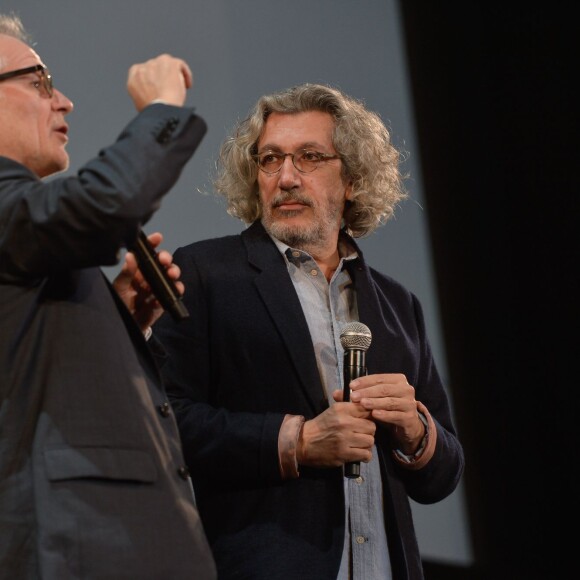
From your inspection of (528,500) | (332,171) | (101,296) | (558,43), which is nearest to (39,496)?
(101,296)

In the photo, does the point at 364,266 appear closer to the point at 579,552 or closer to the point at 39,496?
the point at 39,496

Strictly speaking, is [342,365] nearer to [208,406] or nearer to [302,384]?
[302,384]

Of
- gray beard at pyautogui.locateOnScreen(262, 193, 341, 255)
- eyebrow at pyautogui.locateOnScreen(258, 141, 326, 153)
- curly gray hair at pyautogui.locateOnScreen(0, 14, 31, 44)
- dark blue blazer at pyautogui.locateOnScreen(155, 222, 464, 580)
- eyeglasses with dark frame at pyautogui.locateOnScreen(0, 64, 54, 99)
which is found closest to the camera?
eyeglasses with dark frame at pyautogui.locateOnScreen(0, 64, 54, 99)

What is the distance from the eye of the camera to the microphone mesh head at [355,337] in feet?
6.52

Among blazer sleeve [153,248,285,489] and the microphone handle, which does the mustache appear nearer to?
blazer sleeve [153,248,285,489]

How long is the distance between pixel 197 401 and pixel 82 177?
33.4 inches

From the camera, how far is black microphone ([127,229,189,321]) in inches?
61.9

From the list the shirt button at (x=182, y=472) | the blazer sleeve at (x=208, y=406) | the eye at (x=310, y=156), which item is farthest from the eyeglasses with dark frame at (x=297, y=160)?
the shirt button at (x=182, y=472)

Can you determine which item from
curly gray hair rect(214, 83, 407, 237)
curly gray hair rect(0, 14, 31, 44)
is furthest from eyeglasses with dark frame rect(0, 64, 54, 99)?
curly gray hair rect(214, 83, 407, 237)

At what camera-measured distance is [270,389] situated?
2078 mm

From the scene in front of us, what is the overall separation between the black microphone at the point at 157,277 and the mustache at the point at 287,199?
896 millimetres

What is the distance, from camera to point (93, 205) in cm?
134

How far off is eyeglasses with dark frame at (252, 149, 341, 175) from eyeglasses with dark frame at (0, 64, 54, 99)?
0.92 metres

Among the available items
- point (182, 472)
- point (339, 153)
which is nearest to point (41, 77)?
point (182, 472)
